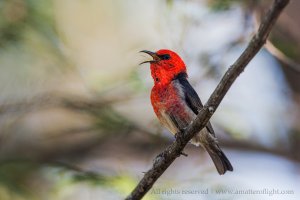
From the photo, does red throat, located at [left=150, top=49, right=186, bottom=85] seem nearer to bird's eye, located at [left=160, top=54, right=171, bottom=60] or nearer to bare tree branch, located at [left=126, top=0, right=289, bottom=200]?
bird's eye, located at [left=160, top=54, right=171, bottom=60]

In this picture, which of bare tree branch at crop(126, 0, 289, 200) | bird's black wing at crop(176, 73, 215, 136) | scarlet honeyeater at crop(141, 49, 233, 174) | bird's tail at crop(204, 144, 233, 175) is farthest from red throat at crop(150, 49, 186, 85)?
bare tree branch at crop(126, 0, 289, 200)

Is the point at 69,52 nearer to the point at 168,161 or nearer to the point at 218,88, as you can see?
the point at 168,161

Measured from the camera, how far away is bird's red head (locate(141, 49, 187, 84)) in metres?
4.30

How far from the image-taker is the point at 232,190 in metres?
4.83

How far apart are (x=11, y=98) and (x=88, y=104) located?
0.93 metres

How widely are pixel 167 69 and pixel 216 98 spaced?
1.59 metres

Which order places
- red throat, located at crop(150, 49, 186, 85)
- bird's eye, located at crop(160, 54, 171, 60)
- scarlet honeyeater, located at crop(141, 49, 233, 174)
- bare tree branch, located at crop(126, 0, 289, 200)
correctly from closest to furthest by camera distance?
bare tree branch, located at crop(126, 0, 289, 200)
scarlet honeyeater, located at crop(141, 49, 233, 174)
red throat, located at crop(150, 49, 186, 85)
bird's eye, located at crop(160, 54, 171, 60)

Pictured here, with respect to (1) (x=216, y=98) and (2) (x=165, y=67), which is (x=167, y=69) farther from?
(1) (x=216, y=98)

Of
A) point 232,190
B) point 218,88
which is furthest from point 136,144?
point 218,88

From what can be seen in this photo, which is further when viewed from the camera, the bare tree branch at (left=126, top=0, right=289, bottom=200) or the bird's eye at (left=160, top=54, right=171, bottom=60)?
the bird's eye at (left=160, top=54, right=171, bottom=60)

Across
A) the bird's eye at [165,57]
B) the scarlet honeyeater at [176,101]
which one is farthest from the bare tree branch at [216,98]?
the bird's eye at [165,57]

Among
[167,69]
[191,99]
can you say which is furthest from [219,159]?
[167,69]

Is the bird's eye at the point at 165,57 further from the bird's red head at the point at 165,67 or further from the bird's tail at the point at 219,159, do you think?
the bird's tail at the point at 219,159

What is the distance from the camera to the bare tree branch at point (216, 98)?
239 centimetres
